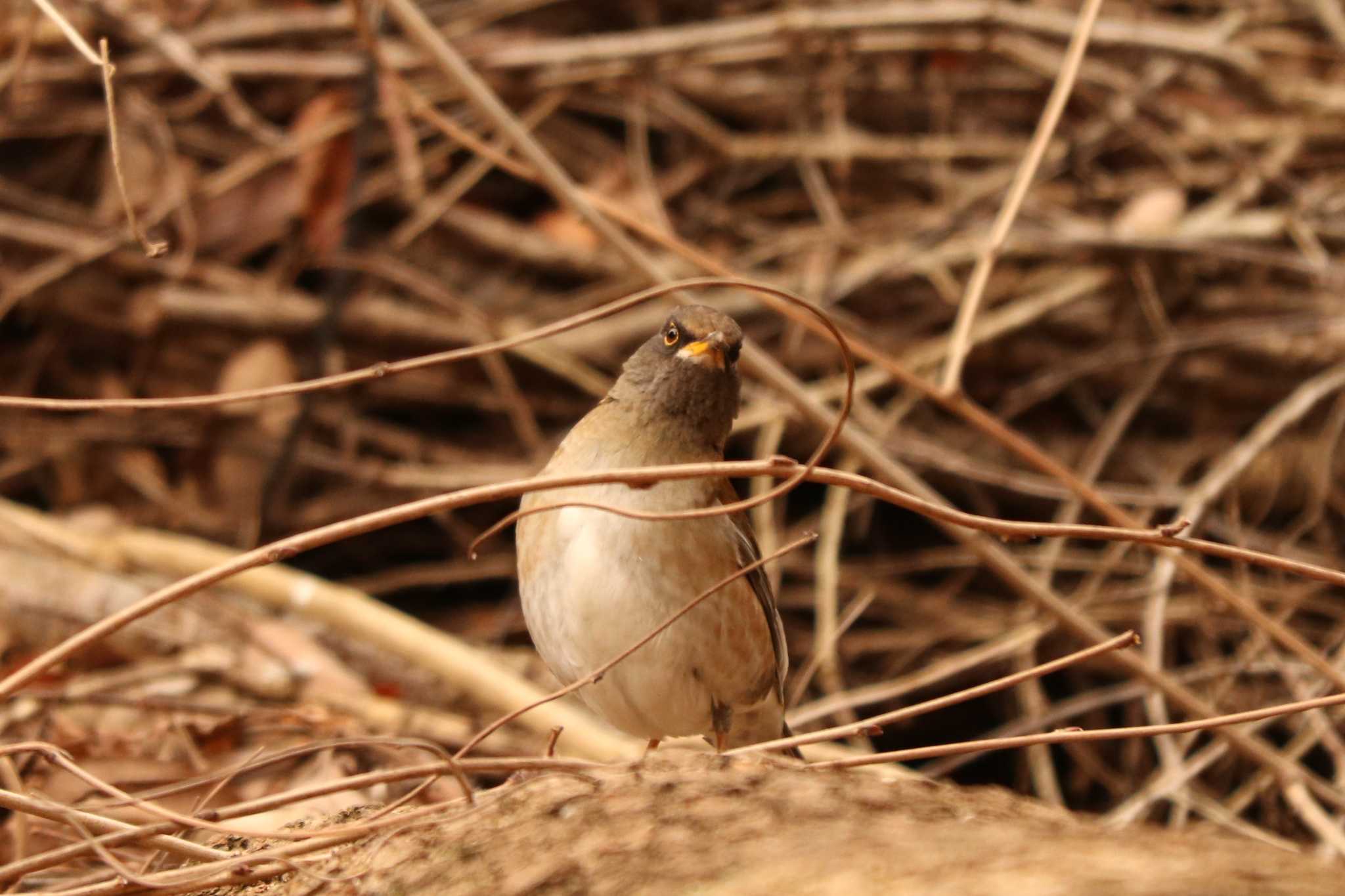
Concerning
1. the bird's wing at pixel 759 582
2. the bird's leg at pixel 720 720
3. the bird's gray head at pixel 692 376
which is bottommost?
the bird's leg at pixel 720 720

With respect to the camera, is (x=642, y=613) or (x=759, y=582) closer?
(x=642, y=613)

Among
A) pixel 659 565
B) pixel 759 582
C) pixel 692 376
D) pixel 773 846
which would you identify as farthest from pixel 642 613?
pixel 773 846

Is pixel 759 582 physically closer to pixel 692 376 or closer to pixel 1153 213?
pixel 692 376

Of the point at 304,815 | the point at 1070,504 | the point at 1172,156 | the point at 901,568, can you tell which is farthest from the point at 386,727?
the point at 1172,156

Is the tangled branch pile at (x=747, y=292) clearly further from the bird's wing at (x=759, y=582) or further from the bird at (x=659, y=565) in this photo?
the bird at (x=659, y=565)

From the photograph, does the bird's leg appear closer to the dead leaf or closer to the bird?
the bird

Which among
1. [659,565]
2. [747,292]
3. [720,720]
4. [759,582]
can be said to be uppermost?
[747,292]

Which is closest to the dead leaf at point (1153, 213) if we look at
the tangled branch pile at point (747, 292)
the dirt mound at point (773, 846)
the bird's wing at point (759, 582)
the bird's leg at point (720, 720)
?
the tangled branch pile at point (747, 292)
